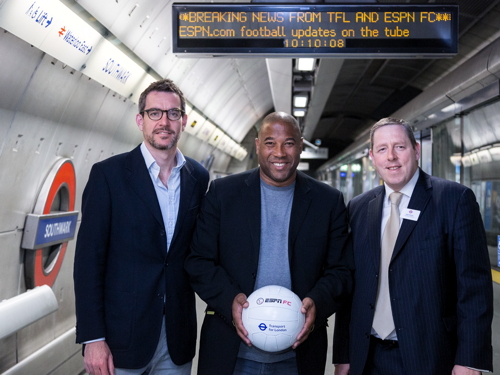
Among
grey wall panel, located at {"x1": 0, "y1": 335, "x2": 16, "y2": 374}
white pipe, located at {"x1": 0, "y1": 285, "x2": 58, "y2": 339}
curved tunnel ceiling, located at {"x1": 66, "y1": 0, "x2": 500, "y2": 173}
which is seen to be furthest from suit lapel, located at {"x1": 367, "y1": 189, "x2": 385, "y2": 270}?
grey wall panel, located at {"x1": 0, "y1": 335, "x2": 16, "y2": 374}

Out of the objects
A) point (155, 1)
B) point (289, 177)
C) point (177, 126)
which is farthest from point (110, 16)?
point (289, 177)

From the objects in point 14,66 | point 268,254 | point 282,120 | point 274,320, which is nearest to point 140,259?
point 268,254

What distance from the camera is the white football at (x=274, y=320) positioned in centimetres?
243

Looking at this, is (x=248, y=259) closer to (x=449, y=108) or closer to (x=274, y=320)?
(x=274, y=320)

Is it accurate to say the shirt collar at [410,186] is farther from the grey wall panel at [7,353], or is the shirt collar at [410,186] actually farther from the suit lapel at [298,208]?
the grey wall panel at [7,353]

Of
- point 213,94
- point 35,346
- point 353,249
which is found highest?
point 213,94

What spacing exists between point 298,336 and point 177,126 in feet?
4.30

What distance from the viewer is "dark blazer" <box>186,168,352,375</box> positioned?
2.63 meters

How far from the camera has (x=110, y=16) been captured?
4781mm

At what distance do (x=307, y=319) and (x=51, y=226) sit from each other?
3.19 meters

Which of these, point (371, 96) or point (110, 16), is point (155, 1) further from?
point (371, 96)

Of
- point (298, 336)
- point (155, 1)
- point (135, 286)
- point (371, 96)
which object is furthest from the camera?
point (371, 96)

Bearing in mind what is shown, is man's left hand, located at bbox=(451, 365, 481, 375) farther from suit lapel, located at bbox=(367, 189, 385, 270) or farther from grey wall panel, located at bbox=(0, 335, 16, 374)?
grey wall panel, located at bbox=(0, 335, 16, 374)

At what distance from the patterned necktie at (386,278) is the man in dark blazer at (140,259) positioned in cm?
103
